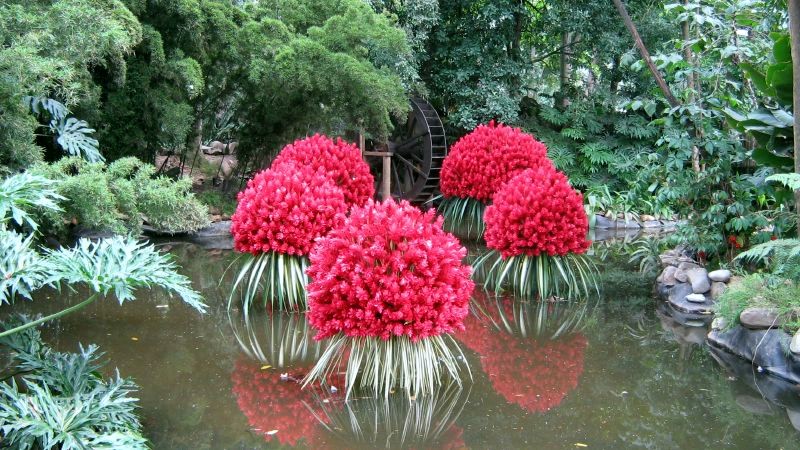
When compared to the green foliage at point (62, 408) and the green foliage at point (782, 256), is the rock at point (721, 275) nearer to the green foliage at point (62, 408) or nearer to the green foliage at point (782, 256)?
the green foliage at point (782, 256)

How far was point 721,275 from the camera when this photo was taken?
A: 5.91m

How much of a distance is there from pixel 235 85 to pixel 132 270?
27.6 feet

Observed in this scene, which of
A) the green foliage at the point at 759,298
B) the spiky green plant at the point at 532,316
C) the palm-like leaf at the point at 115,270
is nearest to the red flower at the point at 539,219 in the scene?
the spiky green plant at the point at 532,316

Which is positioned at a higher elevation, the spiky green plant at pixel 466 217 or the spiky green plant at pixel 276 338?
the spiky green plant at pixel 466 217

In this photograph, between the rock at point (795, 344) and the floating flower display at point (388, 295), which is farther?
the rock at point (795, 344)

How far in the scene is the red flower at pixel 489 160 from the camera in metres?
8.99

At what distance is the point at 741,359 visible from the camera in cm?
488

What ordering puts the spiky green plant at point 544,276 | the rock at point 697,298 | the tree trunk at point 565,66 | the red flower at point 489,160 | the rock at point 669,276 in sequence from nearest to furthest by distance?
the rock at point 697,298 < the spiky green plant at point 544,276 < the rock at point 669,276 < the red flower at point 489,160 < the tree trunk at point 565,66

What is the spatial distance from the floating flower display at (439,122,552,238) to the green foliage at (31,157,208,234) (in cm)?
359

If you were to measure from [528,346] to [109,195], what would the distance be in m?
3.79

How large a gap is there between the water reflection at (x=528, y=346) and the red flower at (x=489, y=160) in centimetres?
285

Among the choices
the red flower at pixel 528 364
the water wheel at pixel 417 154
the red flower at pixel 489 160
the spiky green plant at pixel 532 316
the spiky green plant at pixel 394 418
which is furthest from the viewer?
the water wheel at pixel 417 154

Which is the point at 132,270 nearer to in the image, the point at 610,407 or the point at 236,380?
the point at 236,380

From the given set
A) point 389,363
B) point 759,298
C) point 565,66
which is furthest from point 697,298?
point 565,66
